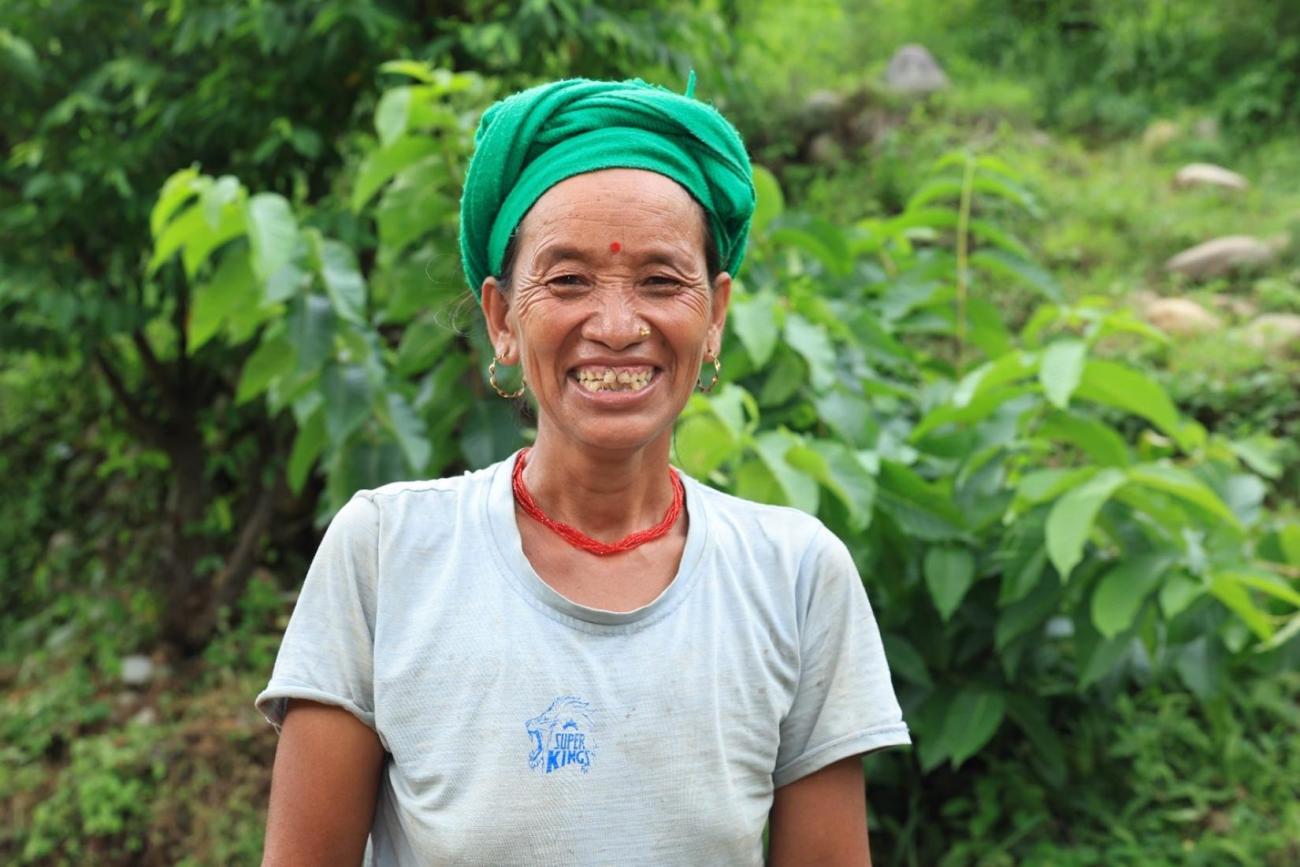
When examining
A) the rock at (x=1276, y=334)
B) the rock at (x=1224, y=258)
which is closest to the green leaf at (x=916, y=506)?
the rock at (x=1276, y=334)

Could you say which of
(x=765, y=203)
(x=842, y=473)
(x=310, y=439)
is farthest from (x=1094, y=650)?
(x=310, y=439)

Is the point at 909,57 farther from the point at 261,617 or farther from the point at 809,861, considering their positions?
the point at 809,861

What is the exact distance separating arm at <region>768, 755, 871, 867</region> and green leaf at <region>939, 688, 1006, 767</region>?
1505mm

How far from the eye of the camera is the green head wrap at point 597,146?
138 cm

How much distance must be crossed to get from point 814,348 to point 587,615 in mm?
1565

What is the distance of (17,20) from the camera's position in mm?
4230

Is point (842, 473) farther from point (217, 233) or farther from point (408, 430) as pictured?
point (217, 233)

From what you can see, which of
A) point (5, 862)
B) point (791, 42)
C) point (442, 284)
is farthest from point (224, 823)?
point (791, 42)

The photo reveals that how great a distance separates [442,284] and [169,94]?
6.55ft

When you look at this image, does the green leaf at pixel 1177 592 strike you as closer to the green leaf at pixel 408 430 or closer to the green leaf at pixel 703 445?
the green leaf at pixel 703 445

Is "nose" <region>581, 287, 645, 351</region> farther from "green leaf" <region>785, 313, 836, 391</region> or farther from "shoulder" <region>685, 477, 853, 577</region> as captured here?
"green leaf" <region>785, 313, 836, 391</region>

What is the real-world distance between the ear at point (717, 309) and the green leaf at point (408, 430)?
1402 mm

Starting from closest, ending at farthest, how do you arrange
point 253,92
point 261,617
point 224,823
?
1. point 224,823
2. point 253,92
3. point 261,617

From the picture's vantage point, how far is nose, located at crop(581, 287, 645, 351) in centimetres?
138
